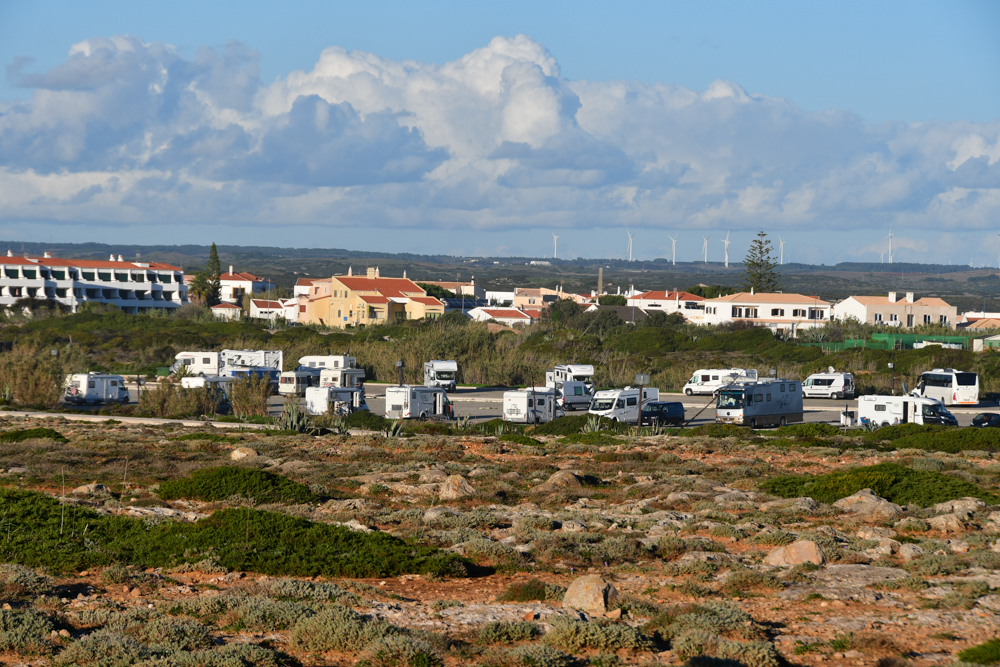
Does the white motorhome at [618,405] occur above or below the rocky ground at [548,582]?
below

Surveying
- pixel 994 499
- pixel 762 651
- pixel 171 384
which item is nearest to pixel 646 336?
pixel 171 384

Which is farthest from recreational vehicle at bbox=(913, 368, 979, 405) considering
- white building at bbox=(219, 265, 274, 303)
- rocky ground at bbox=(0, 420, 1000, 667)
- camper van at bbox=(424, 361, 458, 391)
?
white building at bbox=(219, 265, 274, 303)

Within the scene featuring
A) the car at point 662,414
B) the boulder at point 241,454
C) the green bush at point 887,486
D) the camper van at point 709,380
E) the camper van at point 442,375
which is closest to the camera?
the green bush at point 887,486

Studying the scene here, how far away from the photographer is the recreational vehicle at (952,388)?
5084 centimetres

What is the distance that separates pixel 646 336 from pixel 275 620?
237ft

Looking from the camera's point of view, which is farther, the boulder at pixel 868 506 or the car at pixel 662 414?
the car at pixel 662 414

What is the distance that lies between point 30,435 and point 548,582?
78.8 feet

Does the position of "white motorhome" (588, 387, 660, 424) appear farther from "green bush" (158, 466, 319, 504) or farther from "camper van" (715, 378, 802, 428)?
"green bush" (158, 466, 319, 504)

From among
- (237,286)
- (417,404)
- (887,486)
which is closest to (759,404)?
(417,404)

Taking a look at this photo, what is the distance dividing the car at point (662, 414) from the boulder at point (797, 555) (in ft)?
85.9

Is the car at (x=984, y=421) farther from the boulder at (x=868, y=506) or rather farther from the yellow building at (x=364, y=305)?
the yellow building at (x=364, y=305)

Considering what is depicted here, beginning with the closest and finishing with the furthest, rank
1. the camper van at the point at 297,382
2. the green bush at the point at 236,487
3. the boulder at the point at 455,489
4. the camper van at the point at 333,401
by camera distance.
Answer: the green bush at the point at 236,487, the boulder at the point at 455,489, the camper van at the point at 333,401, the camper van at the point at 297,382

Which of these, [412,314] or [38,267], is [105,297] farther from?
[412,314]

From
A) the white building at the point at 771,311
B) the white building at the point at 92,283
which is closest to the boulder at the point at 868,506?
the white building at the point at 771,311
